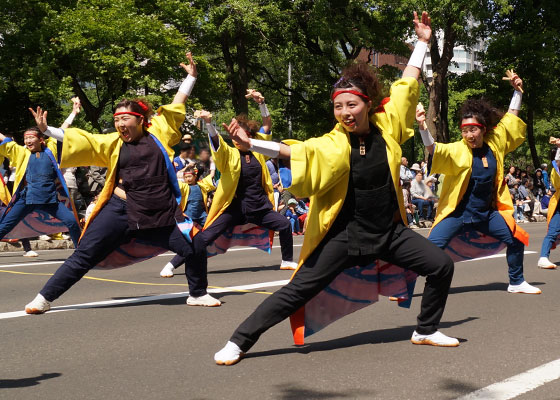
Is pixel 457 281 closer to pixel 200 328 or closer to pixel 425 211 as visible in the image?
pixel 200 328

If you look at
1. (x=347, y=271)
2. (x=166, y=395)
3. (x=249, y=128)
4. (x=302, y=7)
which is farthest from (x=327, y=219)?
(x=302, y=7)

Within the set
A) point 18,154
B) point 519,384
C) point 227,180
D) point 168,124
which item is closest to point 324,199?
point 519,384

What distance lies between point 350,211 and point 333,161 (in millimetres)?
391

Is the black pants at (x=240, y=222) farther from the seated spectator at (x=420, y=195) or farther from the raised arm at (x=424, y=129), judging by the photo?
the seated spectator at (x=420, y=195)

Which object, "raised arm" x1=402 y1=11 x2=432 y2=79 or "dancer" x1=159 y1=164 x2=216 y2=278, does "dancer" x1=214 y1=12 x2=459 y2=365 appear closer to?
"raised arm" x1=402 y1=11 x2=432 y2=79

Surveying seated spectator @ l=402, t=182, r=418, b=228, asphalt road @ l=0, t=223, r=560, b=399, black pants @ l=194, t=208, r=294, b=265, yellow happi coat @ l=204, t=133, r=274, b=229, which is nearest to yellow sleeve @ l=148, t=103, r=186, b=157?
asphalt road @ l=0, t=223, r=560, b=399

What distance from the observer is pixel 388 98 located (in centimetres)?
489

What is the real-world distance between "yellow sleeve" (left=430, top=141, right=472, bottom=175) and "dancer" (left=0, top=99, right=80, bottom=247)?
5.23m

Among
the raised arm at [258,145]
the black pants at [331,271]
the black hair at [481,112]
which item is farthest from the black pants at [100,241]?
the black hair at [481,112]

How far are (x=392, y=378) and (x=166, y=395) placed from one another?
1254 mm

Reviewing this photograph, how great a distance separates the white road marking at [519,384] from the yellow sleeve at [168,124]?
11.3 feet

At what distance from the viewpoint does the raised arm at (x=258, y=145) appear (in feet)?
13.8

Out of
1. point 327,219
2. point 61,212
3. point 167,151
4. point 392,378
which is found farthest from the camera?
point 61,212

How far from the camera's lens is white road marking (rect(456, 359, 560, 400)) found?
3.74 m
